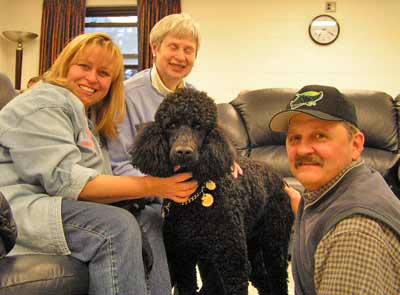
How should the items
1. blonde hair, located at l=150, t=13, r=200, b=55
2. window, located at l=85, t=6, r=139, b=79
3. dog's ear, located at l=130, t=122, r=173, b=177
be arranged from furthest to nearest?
window, located at l=85, t=6, r=139, b=79 < blonde hair, located at l=150, t=13, r=200, b=55 < dog's ear, located at l=130, t=122, r=173, b=177

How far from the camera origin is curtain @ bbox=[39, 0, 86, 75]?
19.7ft

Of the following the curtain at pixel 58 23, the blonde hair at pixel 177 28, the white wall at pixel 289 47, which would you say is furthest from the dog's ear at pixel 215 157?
the curtain at pixel 58 23

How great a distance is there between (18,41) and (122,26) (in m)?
1.47

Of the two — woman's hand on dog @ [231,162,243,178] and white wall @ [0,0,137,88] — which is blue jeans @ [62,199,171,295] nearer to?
woman's hand on dog @ [231,162,243,178]

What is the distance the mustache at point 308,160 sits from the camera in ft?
3.61

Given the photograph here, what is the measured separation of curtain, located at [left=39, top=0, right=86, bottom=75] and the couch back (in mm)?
3269

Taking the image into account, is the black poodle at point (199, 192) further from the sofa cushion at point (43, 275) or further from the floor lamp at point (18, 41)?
the floor lamp at point (18, 41)

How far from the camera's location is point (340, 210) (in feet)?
3.12

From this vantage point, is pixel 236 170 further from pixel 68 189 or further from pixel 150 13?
pixel 150 13

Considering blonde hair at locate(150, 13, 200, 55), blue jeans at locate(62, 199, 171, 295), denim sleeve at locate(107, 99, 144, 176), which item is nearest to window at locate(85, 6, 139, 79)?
blonde hair at locate(150, 13, 200, 55)

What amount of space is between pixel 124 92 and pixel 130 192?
60cm

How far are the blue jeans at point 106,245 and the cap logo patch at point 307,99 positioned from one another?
0.61m

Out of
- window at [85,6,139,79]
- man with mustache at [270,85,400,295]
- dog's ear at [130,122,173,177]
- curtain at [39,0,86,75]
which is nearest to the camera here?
man with mustache at [270,85,400,295]

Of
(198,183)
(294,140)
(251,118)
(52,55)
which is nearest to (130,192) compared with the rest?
(198,183)
